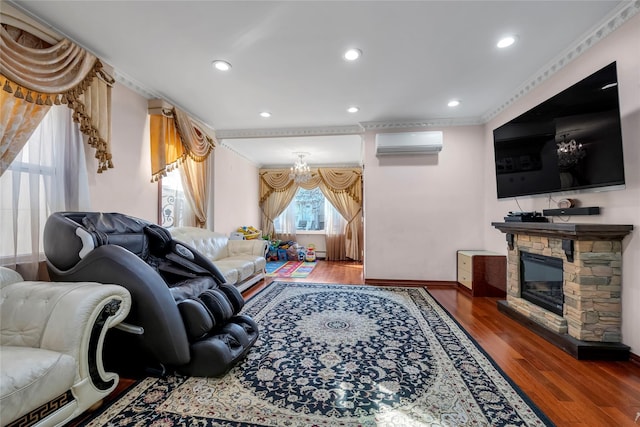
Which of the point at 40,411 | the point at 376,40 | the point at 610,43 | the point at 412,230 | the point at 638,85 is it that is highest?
the point at 376,40

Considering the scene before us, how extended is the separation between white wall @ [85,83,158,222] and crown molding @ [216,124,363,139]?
1.58 m

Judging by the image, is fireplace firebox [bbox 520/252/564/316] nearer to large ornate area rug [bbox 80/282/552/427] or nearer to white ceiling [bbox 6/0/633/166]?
large ornate area rug [bbox 80/282/552/427]

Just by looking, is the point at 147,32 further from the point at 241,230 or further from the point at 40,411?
the point at 241,230

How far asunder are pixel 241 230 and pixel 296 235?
1.97m

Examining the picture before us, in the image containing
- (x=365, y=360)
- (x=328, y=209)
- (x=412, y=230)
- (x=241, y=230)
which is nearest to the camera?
(x=365, y=360)

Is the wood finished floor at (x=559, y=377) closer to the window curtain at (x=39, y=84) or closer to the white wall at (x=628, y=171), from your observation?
the white wall at (x=628, y=171)

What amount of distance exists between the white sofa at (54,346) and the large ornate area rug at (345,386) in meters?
0.20

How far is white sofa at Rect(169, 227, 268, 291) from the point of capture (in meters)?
3.37

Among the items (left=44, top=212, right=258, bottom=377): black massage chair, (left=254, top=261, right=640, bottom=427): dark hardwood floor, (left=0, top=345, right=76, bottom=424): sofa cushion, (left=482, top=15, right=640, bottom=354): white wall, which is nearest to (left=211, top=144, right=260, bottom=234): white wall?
(left=44, top=212, right=258, bottom=377): black massage chair

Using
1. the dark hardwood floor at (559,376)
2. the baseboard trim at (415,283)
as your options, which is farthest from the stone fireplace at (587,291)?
the baseboard trim at (415,283)

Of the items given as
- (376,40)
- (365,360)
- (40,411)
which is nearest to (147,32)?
(376,40)

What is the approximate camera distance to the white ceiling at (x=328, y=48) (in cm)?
188

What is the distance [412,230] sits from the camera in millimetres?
4152

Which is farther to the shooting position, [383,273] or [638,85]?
[383,273]
